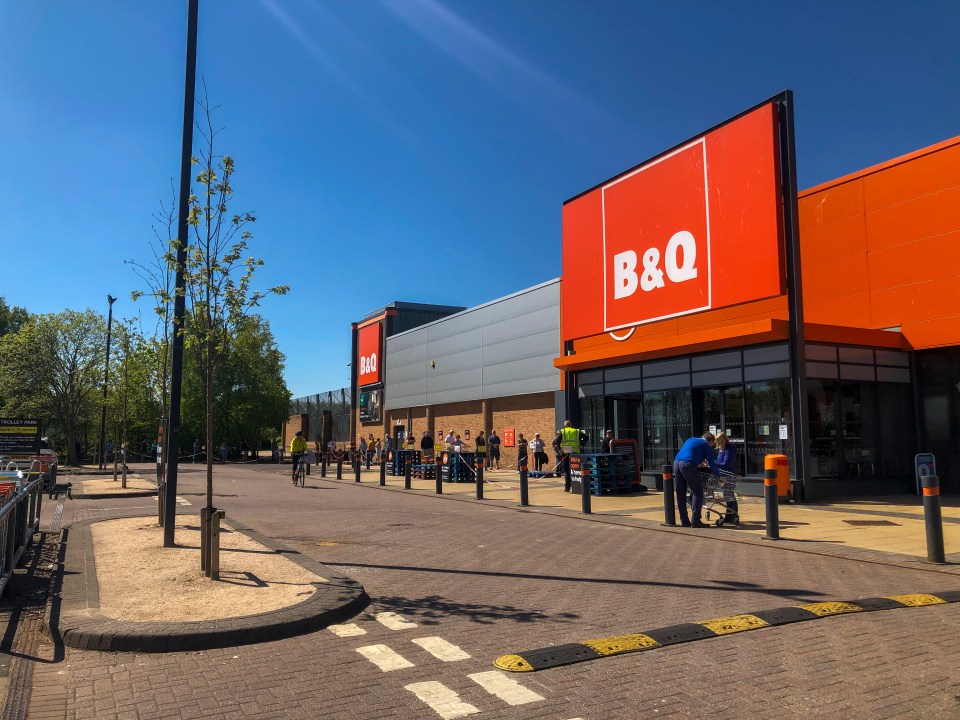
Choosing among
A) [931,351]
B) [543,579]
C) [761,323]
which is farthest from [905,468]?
[543,579]

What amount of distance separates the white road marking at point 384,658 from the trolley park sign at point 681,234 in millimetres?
14011

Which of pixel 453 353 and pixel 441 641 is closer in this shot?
pixel 441 641

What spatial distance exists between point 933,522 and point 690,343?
990 centimetres

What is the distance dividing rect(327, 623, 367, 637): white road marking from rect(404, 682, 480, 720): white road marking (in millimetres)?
1369

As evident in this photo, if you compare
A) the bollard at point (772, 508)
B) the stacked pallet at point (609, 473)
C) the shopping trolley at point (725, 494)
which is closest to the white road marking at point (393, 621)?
the bollard at point (772, 508)

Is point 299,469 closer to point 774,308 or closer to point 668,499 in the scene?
point 668,499

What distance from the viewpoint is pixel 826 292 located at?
66.9 ft

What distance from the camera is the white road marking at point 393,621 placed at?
5985mm

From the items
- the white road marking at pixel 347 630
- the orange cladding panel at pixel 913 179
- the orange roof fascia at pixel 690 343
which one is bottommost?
the white road marking at pixel 347 630

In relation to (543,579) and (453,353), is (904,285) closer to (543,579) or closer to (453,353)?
(543,579)

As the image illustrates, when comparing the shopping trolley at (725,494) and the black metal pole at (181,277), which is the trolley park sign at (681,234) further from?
the black metal pole at (181,277)

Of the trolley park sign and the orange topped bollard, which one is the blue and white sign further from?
the trolley park sign

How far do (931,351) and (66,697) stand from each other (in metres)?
20.1

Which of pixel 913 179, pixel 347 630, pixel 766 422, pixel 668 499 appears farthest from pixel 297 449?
pixel 913 179
